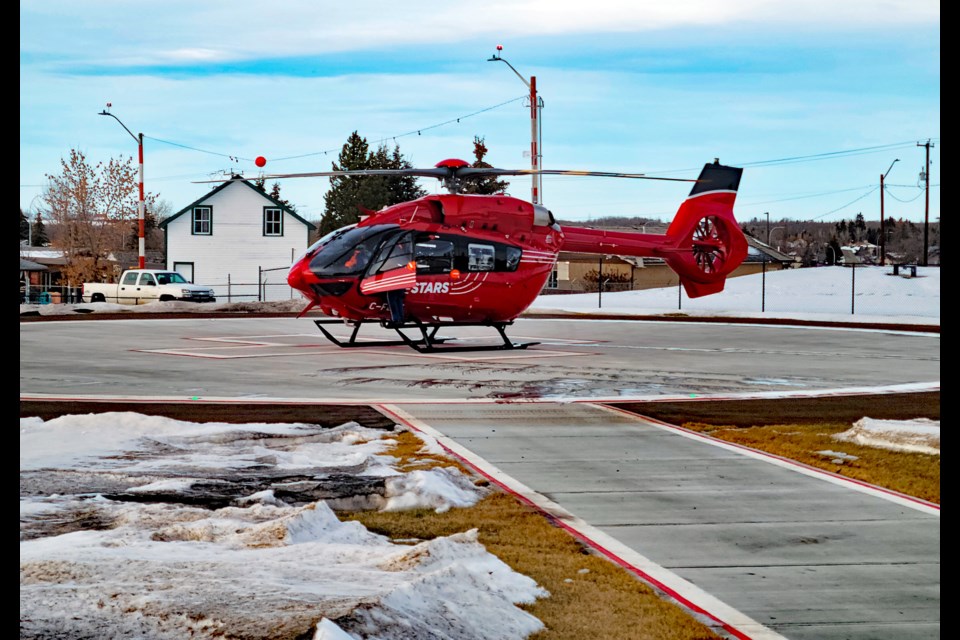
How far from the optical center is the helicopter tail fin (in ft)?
89.8

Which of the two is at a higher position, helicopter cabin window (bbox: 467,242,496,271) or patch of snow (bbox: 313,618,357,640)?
helicopter cabin window (bbox: 467,242,496,271)

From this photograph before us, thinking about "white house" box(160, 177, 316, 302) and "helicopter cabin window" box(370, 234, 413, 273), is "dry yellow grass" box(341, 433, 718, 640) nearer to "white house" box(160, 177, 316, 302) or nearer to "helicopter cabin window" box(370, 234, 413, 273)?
"helicopter cabin window" box(370, 234, 413, 273)

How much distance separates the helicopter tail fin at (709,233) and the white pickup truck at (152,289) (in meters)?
27.0

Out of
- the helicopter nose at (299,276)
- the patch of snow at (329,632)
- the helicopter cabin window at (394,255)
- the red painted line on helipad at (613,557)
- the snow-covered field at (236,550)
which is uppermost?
the helicopter cabin window at (394,255)

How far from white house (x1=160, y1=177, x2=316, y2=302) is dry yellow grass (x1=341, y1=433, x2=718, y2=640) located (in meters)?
58.4

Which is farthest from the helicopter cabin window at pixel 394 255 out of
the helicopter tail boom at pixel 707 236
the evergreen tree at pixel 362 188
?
the evergreen tree at pixel 362 188

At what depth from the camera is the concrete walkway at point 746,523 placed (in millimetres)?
5586

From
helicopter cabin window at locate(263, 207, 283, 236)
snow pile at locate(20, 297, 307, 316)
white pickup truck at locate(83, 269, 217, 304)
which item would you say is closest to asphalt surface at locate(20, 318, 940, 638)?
snow pile at locate(20, 297, 307, 316)

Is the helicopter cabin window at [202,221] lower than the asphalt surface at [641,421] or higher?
higher

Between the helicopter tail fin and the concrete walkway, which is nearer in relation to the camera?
the concrete walkway

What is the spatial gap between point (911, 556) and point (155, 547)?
184 inches

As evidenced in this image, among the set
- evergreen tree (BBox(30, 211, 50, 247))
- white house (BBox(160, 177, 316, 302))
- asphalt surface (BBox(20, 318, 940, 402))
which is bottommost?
asphalt surface (BBox(20, 318, 940, 402))

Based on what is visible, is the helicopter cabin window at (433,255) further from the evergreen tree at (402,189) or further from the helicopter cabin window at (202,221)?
the evergreen tree at (402,189)

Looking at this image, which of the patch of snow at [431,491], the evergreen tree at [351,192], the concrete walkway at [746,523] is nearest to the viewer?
the concrete walkway at [746,523]
